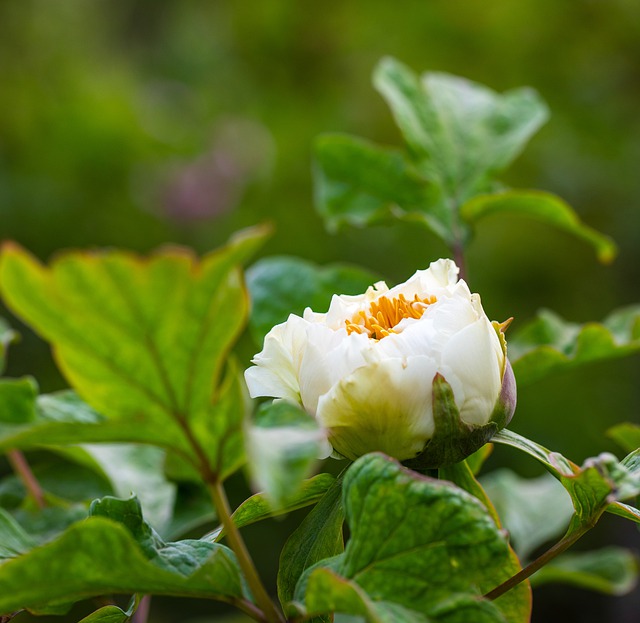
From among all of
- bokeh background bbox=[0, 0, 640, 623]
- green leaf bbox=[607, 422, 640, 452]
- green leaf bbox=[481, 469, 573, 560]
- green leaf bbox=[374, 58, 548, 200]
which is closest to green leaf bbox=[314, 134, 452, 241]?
green leaf bbox=[374, 58, 548, 200]

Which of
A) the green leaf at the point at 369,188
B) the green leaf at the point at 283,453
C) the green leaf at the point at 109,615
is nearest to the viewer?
the green leaf at the point at 283,453

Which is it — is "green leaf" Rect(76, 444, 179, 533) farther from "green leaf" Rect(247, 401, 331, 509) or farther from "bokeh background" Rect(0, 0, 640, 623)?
"bokeh background" Rect(0, 0, 640, 623)

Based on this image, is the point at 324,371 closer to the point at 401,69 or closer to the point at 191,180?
the point at 401,69

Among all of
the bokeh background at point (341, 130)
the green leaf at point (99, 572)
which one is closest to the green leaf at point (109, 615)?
the green leaf at point (99, 572)

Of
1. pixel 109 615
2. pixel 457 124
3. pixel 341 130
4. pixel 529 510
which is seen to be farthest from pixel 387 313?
pixel 341 130

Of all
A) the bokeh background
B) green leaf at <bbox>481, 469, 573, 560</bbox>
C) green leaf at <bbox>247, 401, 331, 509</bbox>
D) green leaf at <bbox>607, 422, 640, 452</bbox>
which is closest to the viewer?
green leaf at <bbox>247, 401, 331, 509</bbox>

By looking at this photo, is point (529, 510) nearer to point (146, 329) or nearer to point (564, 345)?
point (564, 345)

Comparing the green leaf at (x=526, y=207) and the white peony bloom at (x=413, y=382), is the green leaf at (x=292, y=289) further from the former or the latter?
the white peony bloom at (x=413, y=382)

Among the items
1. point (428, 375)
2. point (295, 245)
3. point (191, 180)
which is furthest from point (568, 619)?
point (428, 375)
